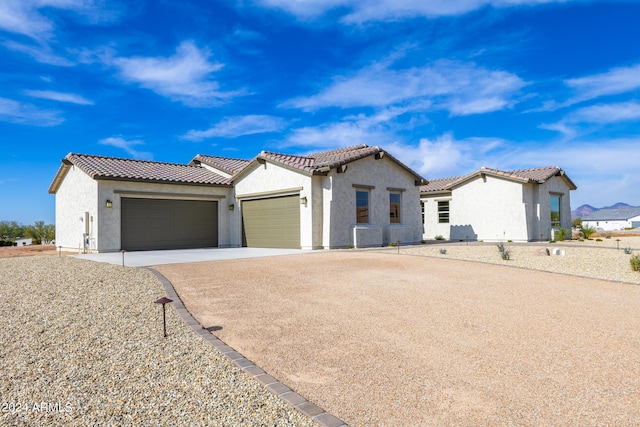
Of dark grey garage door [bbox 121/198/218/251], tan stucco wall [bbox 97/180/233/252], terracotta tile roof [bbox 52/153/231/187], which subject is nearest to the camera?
tan stucco wall [bbox 97/180/233/252]

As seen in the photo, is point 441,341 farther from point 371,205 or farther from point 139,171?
point 139,171

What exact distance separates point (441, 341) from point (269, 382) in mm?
2291

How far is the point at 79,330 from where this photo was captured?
5137mm

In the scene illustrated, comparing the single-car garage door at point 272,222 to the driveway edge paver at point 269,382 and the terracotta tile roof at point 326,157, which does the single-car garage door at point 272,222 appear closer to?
the terracotta tile roof at point 326,157

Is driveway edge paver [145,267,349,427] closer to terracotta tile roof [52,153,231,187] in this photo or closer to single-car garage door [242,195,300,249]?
single-car garage door [242,195,300,249]

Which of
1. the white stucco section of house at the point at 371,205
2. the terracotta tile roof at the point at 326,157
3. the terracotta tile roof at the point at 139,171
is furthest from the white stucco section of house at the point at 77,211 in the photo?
the white stucco section of house at the point at 371,205

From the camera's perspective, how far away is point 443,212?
81.1 ft

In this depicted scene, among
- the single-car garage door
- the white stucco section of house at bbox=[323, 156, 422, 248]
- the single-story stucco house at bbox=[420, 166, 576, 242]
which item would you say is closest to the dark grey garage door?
the single-car garage door

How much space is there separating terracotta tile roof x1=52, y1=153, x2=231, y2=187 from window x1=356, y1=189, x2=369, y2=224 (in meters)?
7.32

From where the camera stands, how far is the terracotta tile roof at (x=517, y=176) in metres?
21.2

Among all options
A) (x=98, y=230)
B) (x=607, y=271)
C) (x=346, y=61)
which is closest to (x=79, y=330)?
(x=607, y=271)

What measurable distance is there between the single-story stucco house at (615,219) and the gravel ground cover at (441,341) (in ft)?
268

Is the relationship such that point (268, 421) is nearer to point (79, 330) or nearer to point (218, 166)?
point (79, 330)

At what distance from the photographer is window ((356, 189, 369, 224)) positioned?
17.9m
